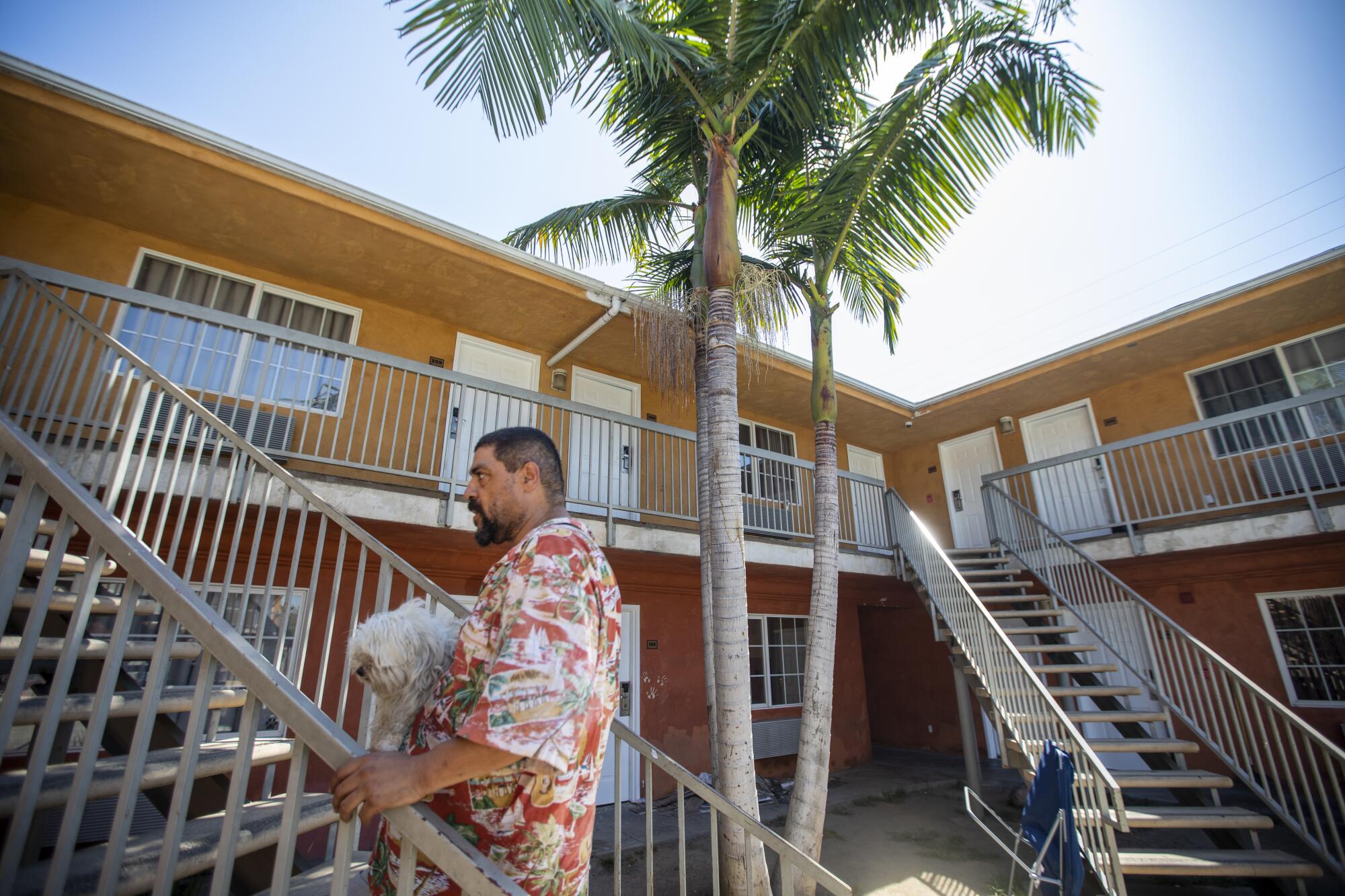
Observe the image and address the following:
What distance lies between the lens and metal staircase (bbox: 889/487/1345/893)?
15.5 feet

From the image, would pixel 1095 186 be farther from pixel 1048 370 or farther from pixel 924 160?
pixel 924 160

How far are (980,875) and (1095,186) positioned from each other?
8.26 m

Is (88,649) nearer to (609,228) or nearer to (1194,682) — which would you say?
(609,228)

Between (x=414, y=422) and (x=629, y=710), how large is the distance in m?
4.58

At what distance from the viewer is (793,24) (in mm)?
4168

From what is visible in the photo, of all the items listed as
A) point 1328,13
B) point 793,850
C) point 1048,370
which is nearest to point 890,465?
point 1048,370

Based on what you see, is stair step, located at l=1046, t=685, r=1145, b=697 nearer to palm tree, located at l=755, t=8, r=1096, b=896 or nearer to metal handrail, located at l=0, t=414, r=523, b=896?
palm tree, located at l=755, t=8, r=1096, b=896

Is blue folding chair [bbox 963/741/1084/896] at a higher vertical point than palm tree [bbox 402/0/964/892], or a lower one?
lower

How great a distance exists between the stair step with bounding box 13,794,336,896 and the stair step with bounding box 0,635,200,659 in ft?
2.00

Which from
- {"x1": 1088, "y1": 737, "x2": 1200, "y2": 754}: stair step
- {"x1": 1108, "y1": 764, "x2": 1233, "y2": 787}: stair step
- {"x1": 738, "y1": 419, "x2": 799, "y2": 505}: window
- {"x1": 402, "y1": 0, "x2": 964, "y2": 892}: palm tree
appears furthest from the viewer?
{"x1": 738, "y1": 419, "x2": 799, "y2": 505}: window

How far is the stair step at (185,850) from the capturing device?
1.63 m

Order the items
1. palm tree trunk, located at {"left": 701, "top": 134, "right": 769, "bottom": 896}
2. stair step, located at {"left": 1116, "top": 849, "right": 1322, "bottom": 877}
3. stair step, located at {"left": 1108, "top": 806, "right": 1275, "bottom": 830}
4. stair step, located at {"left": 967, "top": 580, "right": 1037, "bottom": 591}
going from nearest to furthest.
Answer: palm tree trunk, located at {"left": 701, "top": 134, "right": 769, "bottom": 896}, stair step, located at {"left": 1116, "top": 849, "right": 1322, "bottom": 877}, stair step, located at {"left": 1108, "top": 806, "right": 1275, "bottom": 830}, stair step, located at {"left": 967, "top": 580, "right": 1037, "bottom": 591}

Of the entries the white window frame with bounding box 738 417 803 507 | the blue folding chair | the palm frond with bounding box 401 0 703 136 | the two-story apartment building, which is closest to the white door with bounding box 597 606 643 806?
the two-story apartment building

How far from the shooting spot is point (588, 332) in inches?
311
